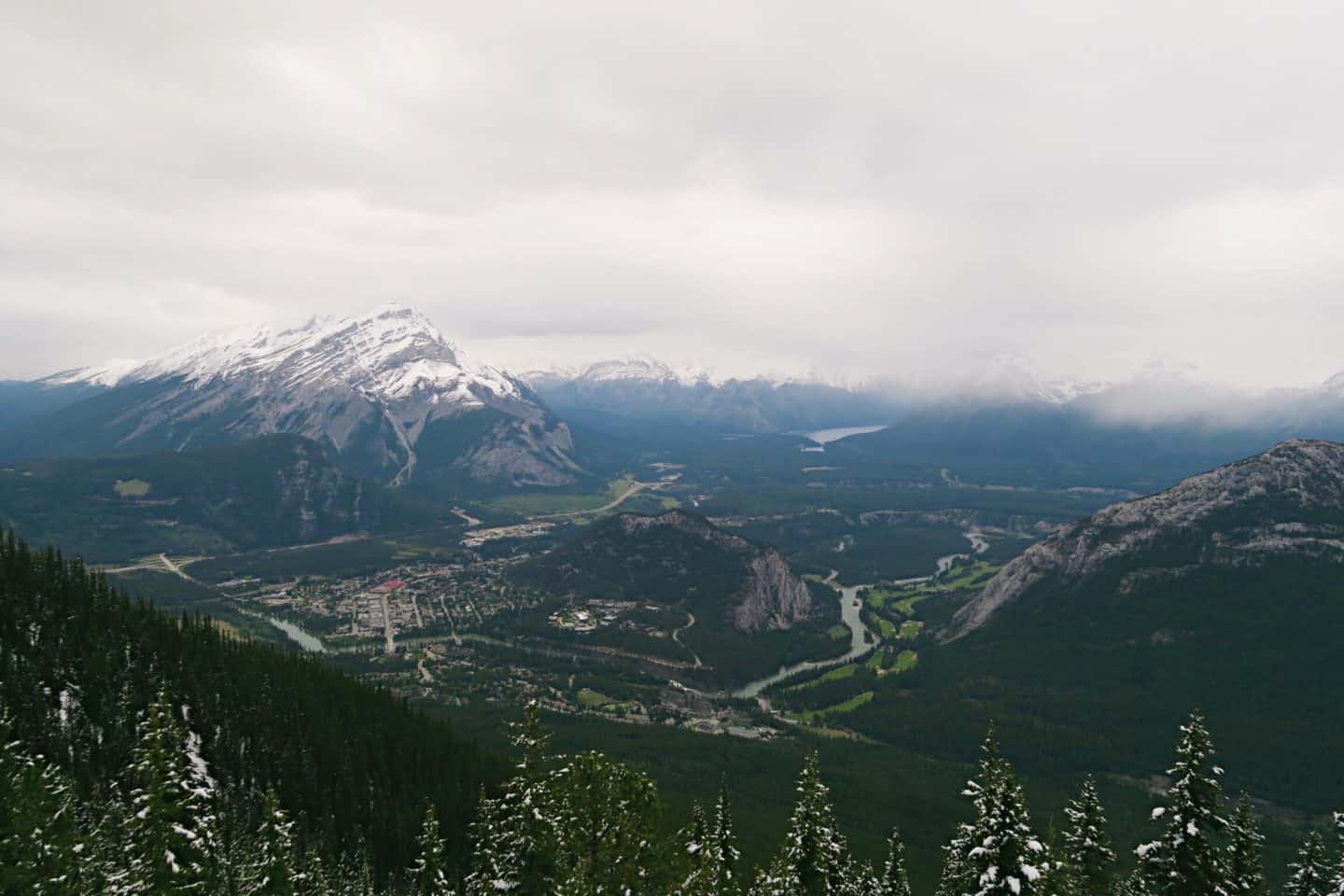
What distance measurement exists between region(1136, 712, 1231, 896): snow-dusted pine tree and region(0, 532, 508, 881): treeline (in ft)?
303

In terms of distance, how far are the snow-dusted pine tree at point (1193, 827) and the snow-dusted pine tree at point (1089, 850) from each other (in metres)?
5.05

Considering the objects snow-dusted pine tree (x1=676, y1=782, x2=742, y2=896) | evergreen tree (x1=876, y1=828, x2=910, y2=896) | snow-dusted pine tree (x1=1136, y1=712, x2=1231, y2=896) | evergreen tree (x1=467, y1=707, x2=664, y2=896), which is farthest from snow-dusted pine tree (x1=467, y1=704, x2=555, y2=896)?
snow-dusted pine tree (x1=1136, y1=712, x2=1231, y2=896)

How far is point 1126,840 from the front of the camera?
13125 centimetres

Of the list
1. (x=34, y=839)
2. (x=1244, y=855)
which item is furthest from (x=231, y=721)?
(x=1244, y=855)

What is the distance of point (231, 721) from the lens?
113 metres

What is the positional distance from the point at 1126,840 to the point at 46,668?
177 meters

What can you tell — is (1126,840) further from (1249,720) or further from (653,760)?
(653,760)

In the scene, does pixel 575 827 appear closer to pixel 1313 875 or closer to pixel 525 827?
pixel 525 827

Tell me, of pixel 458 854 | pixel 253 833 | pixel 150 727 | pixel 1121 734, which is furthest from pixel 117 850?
pixel 1121 734

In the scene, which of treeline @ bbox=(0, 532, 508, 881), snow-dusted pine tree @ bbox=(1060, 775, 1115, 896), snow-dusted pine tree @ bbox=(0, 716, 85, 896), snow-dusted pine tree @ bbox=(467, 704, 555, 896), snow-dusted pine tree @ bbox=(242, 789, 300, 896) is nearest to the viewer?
snow-dusted pine tree @ bbox=(0, 716, 85, 896)

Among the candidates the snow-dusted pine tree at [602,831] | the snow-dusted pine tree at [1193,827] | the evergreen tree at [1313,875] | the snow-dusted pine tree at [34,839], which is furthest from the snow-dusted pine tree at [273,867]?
the evergreen tree at [1313,875]

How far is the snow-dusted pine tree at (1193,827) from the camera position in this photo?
3791cm

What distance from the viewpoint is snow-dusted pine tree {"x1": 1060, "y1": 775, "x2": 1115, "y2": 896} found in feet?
148

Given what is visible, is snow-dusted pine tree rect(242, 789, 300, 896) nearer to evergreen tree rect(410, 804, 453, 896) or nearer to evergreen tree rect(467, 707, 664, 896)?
evergreen tree rect(410, 804, 453, 896)
